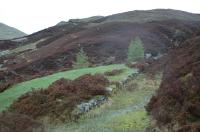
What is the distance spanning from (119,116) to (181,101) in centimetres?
483

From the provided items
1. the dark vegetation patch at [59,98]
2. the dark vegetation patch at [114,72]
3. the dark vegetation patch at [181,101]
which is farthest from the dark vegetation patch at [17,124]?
the dark vegetation patch at [114,72]

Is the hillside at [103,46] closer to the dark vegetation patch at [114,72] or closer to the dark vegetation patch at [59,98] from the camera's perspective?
the dark vegetation patch at [114,72]

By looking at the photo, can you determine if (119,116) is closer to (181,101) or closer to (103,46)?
(181,101)

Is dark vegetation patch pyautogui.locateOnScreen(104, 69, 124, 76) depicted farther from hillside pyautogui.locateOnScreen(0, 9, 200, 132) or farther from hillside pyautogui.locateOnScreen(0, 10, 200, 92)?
hillside pyautogui.locateOnScreen(0, 10, 200, 92)

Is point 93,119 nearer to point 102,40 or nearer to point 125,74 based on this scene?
point 125,74

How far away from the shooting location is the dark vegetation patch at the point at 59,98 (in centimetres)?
2597

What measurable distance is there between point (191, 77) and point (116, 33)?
167 ft

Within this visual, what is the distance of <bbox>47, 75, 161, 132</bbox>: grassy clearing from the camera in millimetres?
20875

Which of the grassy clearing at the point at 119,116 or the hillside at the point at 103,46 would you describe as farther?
the hillside at the point at 103,46

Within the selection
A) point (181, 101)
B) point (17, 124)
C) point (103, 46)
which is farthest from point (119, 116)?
point (103, 46)

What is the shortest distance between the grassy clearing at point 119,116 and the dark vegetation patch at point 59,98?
147 cm

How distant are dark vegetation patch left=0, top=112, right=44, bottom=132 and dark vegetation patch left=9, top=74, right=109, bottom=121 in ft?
11.7

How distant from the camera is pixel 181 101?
1967 centimetres

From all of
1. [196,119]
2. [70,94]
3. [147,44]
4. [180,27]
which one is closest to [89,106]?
[70,94]
